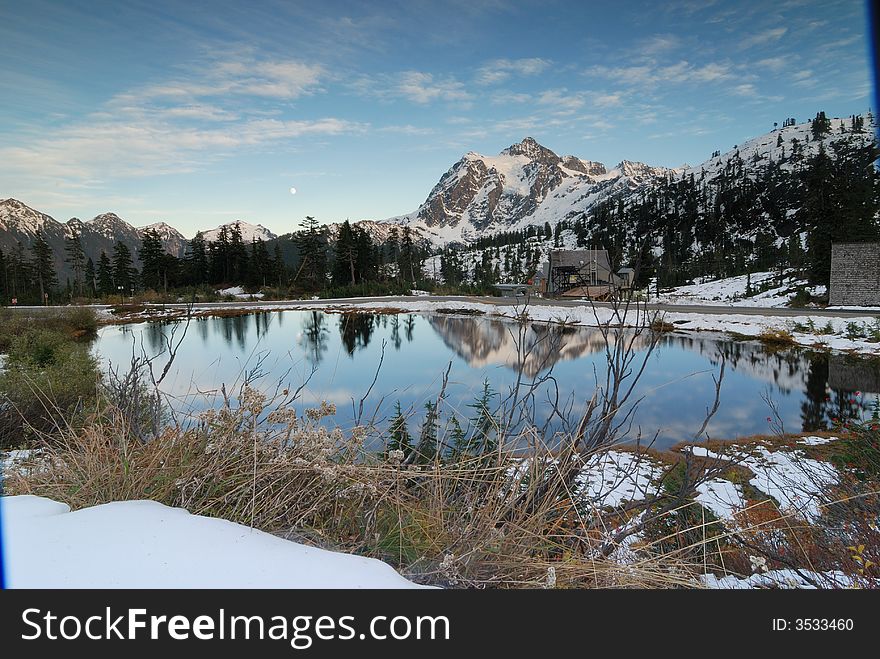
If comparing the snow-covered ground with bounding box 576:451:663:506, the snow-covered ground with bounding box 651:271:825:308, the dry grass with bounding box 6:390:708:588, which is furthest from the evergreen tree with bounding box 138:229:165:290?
the dry grass with bounding box 6:390:708:588

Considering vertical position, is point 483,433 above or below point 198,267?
below

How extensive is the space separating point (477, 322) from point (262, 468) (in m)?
19.2

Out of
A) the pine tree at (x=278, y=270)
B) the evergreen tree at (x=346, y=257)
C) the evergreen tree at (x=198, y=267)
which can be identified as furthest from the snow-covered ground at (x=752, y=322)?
the evergreen tree at (x=198, y=267)

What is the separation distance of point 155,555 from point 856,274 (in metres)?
23.4

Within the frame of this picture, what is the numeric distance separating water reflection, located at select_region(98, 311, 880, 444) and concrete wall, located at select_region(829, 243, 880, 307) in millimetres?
7092

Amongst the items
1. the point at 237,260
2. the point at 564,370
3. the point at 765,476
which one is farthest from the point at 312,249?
the point at 765,476

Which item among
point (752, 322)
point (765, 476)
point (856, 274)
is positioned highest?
point (856, 274)

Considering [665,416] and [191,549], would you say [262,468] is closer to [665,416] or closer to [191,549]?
[191,549]

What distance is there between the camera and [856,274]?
1762 cm

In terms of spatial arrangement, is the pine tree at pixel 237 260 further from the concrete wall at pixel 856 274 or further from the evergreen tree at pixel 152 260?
the concrete wall at pixel 856 274

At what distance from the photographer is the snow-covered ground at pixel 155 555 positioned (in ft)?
3.22

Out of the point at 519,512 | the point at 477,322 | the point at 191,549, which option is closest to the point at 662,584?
the point at 519,512

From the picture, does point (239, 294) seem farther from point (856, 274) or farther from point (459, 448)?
point (459, 448)

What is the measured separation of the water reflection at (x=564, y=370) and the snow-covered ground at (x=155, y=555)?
140cm
